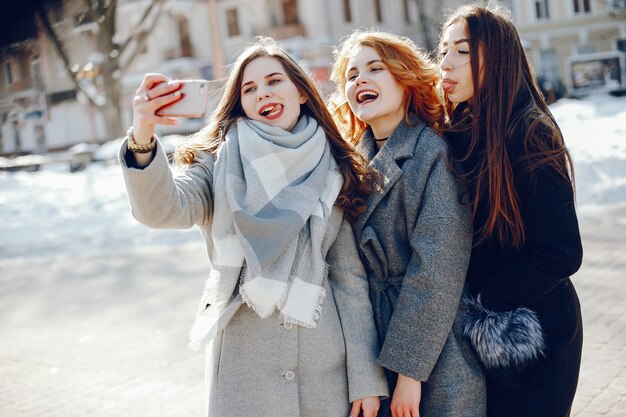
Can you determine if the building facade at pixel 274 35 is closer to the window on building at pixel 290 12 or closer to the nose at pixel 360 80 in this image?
the window on building at pixel 290 12

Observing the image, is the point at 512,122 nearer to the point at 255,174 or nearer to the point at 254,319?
the point at 255,174

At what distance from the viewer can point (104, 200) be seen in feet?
58.2

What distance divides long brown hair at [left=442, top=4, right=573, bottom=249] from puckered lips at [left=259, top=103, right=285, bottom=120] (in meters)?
0.71

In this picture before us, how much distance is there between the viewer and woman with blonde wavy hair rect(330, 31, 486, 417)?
8.87ft

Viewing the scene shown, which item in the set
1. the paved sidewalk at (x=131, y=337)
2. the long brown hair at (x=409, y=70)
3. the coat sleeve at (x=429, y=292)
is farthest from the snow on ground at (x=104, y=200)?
the coat sleeve at (x=429, y=292)

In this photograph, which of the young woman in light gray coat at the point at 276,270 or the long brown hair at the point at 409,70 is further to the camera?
the long brown hair at the point at 409,70

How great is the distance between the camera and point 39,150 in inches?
1668

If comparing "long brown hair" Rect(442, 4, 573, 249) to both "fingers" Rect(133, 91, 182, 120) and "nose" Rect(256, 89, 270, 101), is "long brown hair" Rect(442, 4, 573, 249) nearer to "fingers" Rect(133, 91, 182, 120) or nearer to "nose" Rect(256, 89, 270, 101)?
"nose" Rect(256, 89, 270, 101)

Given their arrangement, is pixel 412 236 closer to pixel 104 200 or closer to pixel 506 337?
pixel 506 337

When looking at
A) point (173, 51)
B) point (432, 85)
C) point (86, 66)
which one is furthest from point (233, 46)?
point (432, 85)

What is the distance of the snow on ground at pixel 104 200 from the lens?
12.9 m

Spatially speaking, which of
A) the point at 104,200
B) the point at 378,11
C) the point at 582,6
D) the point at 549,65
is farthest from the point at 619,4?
the point at 104,200

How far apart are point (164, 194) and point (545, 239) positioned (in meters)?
1.32

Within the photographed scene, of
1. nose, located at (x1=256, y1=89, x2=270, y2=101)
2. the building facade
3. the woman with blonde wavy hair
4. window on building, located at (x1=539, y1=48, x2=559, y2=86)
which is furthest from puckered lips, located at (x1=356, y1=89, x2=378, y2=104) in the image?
window on building, located at (x1=539, y1=48, x2=559, y2=86)
